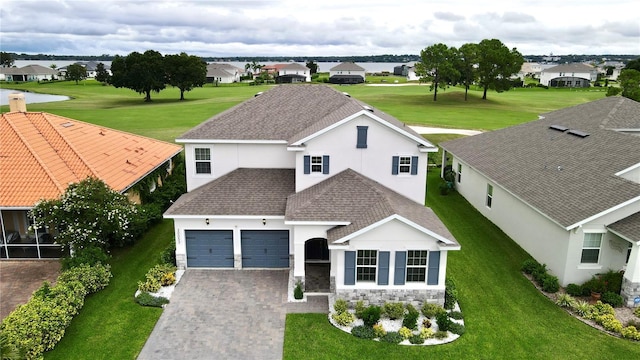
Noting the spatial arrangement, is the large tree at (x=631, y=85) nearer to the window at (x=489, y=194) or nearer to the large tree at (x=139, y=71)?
the window at (x=489, y=194)

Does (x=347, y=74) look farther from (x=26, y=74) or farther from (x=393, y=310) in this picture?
(x=393, y=310)

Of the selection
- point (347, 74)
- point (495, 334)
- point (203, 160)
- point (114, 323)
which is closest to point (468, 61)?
point (347, 74)

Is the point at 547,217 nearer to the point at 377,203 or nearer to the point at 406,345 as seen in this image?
the point at 377,203

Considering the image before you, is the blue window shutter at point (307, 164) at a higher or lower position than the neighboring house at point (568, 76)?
lower

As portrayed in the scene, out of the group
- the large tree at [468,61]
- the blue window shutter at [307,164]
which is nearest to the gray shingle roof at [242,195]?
the blue window shutter at [307,164]

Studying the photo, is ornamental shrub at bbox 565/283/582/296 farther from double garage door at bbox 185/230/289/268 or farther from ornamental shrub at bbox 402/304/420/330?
double garage door at bbox 185/230/289/268

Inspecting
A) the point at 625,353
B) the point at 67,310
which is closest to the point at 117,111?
the point at 67,310
